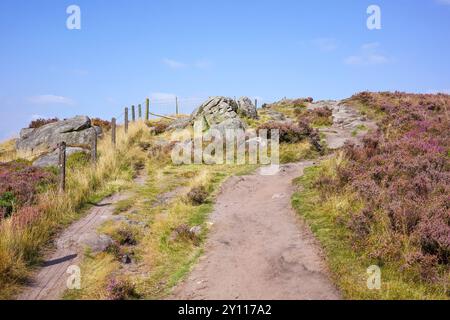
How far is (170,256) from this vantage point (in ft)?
33.6

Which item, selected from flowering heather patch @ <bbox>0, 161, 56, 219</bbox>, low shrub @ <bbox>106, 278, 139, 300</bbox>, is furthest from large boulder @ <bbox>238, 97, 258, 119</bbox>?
low shrub @ <bbox>106, 278, 139, 300</bbox>

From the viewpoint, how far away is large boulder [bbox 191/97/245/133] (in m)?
30.1

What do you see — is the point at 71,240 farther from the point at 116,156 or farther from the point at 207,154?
the point at 207,154

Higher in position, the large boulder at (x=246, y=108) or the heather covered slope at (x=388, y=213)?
the large boulder at (x=246, y=108)

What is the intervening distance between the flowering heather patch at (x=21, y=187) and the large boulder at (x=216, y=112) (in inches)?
530

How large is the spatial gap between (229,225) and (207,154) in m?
11.3

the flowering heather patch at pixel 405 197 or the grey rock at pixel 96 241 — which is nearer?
the flowering heather patch at pixel 405 197

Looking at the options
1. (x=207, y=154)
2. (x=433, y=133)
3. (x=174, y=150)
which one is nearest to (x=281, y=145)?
(x=207, y=154)

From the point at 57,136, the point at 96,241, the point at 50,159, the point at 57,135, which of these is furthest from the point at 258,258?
the point at 57,135

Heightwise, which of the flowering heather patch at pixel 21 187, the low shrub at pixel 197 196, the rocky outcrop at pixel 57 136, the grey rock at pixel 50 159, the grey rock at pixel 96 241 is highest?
the rocky outcrop at pixel 57 136

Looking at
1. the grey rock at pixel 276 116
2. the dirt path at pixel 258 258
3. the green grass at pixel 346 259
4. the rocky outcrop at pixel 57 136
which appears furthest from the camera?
the grey rock at pixel 276 116

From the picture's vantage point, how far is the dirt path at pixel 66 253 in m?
8.24

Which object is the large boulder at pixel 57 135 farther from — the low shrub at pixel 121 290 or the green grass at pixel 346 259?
the low shrub at pixel 121 290

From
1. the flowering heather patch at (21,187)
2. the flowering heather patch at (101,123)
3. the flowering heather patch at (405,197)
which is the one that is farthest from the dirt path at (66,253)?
the flowering heather patch at (101,123)
